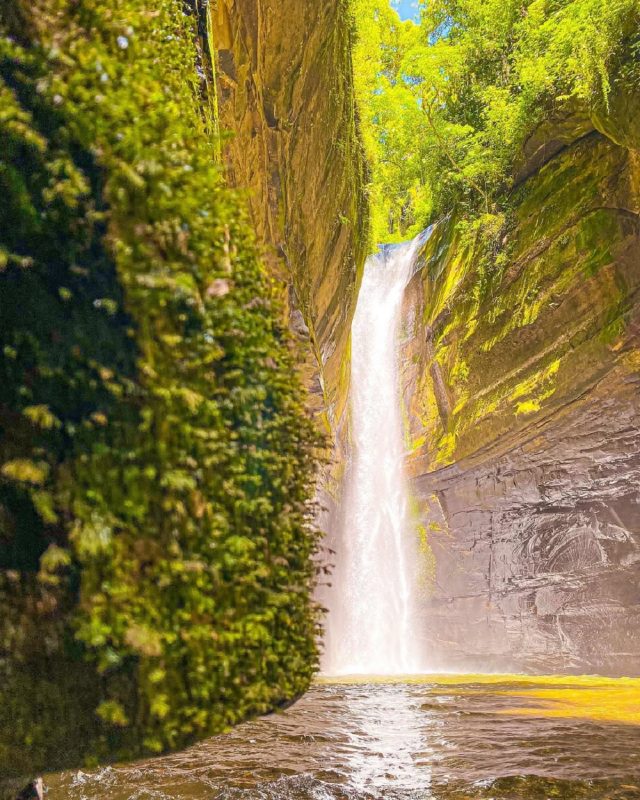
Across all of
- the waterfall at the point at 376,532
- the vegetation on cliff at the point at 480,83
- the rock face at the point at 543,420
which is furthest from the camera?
the waterfall at the point at 376,532

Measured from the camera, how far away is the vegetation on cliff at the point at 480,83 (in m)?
8.70

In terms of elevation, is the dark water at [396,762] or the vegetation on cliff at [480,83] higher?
the vegetation on cliff at [480,83]

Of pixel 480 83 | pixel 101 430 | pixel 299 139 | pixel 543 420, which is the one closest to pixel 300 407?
pixel 101 430

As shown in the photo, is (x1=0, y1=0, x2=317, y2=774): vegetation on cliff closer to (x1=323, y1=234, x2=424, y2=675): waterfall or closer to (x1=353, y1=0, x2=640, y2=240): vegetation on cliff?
(x1=353, y1=0, x2=640, y2=240): vegetation on cliff

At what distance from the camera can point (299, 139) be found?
6.71 metres

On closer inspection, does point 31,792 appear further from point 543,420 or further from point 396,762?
point 543,420

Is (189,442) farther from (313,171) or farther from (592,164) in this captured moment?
(592,164)

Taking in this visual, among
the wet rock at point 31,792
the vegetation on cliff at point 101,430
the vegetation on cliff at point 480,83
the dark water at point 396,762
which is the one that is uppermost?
the vegetation on cliff at point 480,83

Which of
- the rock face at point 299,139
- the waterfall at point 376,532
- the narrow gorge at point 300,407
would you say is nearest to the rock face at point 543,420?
the narrow gorge at point 300,407

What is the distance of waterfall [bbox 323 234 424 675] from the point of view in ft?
46.1

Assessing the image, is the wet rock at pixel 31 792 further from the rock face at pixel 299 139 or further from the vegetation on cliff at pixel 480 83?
the vegetation on cliff at pixel 480 83

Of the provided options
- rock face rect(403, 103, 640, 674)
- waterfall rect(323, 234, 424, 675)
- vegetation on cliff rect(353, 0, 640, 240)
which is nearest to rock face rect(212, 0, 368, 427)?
vegetation on cliff rect(353, 0, 640, 240)

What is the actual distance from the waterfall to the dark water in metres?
8.79

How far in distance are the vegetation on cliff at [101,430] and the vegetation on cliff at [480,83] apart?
8585 millimetres
